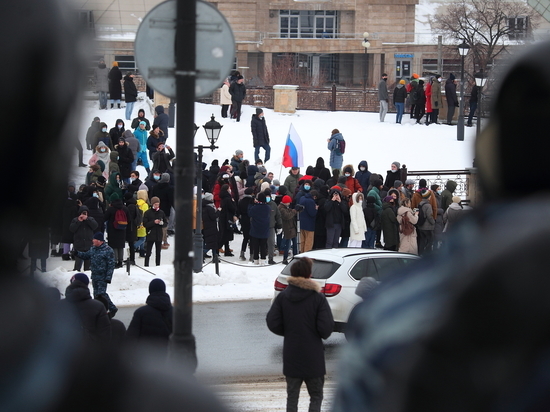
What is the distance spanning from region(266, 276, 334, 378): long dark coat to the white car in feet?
15.1

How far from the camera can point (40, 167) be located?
0.76 m

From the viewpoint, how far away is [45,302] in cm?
74

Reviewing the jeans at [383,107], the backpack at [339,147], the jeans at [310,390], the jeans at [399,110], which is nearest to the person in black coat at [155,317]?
the jeans at [310,390]

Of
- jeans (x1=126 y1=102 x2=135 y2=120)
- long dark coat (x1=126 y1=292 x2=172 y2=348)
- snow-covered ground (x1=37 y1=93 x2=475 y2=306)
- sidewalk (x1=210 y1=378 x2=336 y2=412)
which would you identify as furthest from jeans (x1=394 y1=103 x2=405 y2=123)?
long dark coat (x1=126 y1=292 x2=172 y2=348)

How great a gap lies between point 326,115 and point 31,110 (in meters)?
38.2

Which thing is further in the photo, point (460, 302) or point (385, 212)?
point (385, 212)

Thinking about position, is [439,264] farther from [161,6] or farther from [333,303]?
[333,303]

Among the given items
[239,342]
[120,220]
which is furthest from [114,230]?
[239,342]

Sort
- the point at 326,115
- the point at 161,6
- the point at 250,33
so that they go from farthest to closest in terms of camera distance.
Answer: the point at 250,33 → the point at 326,115 → the point at 161,6

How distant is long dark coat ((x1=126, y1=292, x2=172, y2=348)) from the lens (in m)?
7.89

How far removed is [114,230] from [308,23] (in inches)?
2266

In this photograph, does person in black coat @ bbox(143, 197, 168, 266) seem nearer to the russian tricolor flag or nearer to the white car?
the white car

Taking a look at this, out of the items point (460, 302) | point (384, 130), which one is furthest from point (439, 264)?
point (384, 130)

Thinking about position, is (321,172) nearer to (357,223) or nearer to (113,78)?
(357,223)
